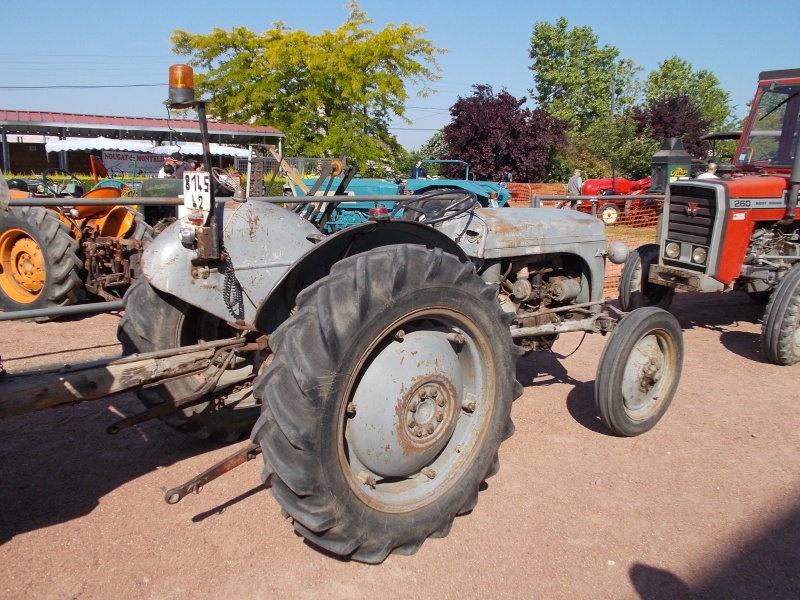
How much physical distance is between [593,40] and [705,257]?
47.4 m

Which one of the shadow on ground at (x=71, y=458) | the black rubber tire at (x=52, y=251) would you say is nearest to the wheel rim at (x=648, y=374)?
the shadow on ground at (x=71, y=458)

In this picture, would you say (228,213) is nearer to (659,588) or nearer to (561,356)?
Answer: (659,588)

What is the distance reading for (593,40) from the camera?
47094mm

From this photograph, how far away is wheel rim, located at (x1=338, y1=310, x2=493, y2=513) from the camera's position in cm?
243

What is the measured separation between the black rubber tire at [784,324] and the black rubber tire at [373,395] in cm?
355

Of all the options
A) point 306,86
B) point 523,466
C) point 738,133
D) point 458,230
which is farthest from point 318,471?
point 306,86

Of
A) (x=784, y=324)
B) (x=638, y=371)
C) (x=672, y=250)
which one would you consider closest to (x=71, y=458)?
(x=638, y=371)

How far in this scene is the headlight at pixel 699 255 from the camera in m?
5.58

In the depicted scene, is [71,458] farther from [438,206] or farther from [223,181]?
[438,206]

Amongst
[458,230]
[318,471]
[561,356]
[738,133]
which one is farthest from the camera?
[738,133]

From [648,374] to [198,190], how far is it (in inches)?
112

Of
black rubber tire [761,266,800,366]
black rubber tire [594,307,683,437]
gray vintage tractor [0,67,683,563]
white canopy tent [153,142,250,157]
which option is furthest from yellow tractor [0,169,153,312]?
white canopy tent [153,142,250,157]

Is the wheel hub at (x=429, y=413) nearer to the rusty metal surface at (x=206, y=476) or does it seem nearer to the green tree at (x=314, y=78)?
the rusty metal surface at (x=206, y=476)

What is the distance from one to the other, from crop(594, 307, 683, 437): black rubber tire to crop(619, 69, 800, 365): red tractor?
6.11 ft
